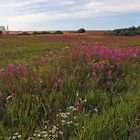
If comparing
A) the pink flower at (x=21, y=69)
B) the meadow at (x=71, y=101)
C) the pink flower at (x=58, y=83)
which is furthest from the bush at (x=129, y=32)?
the pink flower at (x=58, y=83)

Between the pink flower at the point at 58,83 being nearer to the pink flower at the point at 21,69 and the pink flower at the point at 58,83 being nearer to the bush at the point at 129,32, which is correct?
the pink flower at the point at 21,69

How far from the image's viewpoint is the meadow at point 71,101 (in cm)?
549

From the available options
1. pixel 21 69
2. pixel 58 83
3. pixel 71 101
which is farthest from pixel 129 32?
pixel 71 101

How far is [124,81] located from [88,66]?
36.0 inches

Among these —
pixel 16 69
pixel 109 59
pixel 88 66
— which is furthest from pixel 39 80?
pixel 109 59

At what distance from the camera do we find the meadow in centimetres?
549

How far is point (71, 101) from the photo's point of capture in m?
6.91

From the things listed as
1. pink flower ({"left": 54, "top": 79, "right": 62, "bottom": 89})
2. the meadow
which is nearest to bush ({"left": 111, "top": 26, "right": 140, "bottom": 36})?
the meadow

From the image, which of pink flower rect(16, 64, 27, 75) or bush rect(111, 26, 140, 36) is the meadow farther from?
bush rect(111, 26, 140, 36)

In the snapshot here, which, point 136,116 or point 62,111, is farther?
point 62,111

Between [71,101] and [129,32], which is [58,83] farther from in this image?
[129,32]

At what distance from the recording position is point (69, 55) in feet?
32.9

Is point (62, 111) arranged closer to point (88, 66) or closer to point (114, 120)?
point (114, 120)

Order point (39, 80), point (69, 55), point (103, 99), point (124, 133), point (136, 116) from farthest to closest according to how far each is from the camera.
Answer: point (69, 55) < point (39, 80) < point (103, 99) < point (136, 116) < point (124, 133)
